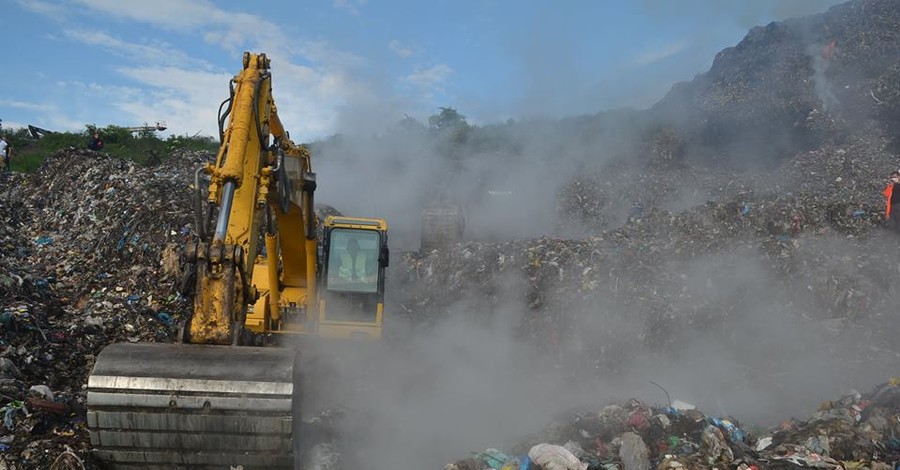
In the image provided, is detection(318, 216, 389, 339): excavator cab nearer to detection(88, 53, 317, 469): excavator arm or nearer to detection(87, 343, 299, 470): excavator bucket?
detection(88, 53, 317, 469): excavator arm

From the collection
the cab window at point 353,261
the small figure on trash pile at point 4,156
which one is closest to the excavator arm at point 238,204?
the cab window at point 353,261

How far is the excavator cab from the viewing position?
7141 mm

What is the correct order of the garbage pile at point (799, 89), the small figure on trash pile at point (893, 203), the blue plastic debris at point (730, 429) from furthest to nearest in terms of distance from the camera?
the garbage pile at point (799, 89) → the small figure on trash pile at point (893, 203) → the blue plastic debris at point (730, 429)

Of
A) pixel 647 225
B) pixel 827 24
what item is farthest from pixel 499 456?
pixel 827 24

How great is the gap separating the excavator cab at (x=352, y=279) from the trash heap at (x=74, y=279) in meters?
2.16

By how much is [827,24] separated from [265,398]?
66.5 ft

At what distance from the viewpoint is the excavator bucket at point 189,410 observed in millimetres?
3543

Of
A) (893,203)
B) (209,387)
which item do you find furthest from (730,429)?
(893,203)

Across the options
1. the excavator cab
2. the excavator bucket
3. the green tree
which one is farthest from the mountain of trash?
the green tree

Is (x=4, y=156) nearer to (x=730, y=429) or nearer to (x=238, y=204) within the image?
(x=238, y=204)

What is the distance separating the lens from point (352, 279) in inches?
289

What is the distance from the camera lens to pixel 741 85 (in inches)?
779

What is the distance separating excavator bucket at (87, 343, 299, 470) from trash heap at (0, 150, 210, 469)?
57cm

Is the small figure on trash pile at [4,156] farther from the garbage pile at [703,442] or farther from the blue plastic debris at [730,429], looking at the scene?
the blue plastic debris at [730,429]
